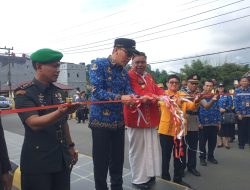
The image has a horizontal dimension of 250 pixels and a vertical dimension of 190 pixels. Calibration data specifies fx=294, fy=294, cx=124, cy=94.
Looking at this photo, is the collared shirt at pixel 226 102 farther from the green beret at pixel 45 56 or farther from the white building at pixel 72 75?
the white building at pixel 72 75

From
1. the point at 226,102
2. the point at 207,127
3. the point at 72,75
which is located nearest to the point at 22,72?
the point at 72,75

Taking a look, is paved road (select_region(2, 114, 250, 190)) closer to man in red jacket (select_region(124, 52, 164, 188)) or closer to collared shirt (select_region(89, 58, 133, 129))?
man in red jacket (select_region(124, 52, 164, 188))

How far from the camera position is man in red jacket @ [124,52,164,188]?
12.1 ft

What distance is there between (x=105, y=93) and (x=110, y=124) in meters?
0.35

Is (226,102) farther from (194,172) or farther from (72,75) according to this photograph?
(72,75)

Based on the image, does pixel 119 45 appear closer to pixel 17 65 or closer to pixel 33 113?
pixel 33 113

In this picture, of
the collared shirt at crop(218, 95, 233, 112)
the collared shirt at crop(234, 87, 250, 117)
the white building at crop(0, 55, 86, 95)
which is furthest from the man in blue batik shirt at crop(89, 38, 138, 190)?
the white building at crop(0, 55, 86, 95)

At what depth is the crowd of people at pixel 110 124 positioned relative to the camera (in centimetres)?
235

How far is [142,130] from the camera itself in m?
3.75

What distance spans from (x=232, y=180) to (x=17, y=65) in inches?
2076

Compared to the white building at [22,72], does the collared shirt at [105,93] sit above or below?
below

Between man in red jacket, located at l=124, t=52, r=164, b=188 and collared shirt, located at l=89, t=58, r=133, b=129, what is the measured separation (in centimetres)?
40

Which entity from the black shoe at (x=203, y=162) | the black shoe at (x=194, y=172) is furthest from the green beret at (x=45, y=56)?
the black shoe at (x=203, y=162)

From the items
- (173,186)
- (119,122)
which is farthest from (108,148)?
(173,186)
